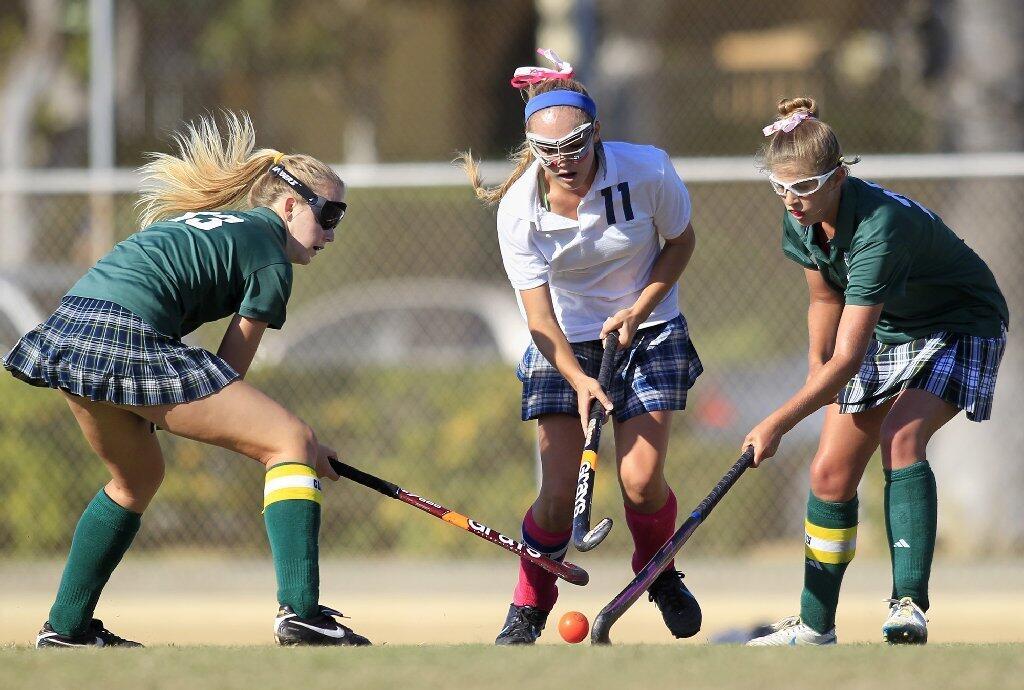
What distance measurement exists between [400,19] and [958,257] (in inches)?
442

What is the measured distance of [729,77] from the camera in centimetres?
1232

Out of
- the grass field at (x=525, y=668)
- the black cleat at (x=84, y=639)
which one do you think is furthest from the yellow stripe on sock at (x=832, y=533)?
the black cleat at (x=84, y=639)

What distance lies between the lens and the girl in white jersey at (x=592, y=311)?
175 inches

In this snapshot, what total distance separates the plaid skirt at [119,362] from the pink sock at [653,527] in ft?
4.60

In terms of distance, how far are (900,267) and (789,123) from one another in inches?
20.4

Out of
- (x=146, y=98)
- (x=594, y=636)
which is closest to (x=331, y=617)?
(x=594, y=636)

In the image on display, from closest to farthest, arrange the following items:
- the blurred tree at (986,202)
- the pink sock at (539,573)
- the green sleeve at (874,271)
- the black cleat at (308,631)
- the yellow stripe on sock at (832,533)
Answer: the black cleat at (308,631) < the green sleeve at (874,271) < the yellow stripe on sock at (832,533) < the pink sock at (539,573) < the blurred tree at (986,202)

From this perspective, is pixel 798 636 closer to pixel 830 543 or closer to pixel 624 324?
pixel 830 543

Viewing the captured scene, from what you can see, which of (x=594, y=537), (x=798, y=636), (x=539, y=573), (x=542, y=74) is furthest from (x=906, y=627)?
(x=542, y=74)

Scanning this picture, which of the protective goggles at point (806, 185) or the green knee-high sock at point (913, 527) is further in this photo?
the green knee-high sock at point (913, 527)

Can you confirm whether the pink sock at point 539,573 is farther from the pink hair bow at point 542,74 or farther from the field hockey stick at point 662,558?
the pink hair bow at point 542,74

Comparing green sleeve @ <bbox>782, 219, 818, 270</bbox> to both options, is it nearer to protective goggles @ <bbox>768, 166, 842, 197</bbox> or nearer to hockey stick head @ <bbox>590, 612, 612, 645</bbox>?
protective goggles @ <bbox>768, 166, 842, 197</bbox>

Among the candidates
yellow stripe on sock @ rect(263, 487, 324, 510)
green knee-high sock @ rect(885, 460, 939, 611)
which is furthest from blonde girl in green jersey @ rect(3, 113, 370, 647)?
green knee-high sock @ rect(885, 460, 939, 611)

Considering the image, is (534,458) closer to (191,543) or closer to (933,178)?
(191,543)
